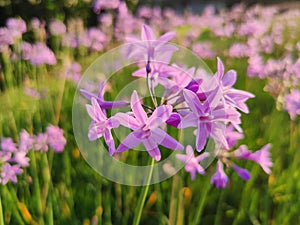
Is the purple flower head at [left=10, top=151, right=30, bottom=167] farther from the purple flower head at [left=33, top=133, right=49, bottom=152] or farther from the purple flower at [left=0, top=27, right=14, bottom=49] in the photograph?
the purple flower at [left=0, top=27, right=14, bottom=49]

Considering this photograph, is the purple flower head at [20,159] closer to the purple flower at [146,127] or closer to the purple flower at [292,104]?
the purple flower at [146,127]

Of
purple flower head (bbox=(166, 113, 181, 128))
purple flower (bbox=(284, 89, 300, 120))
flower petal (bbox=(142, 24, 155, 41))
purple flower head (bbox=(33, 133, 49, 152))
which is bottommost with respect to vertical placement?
purple flower head (bbox=(33, 133, 49, 152))

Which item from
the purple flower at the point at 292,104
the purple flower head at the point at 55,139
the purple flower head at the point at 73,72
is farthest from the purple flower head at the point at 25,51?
the purple flower at the point at 292,104

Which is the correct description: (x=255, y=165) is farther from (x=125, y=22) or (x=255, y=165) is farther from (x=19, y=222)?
(x=125, y=22)

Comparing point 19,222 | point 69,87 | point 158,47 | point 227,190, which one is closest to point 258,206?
point 227,190

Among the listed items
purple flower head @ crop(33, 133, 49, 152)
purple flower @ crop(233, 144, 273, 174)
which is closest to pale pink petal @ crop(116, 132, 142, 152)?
purple flower @ crop(233, 144, 273, 174)

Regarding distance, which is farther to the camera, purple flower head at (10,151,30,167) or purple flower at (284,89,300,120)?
purple flower at (284,89,300,120)

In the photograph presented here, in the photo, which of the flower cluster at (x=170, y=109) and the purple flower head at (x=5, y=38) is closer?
the flower cluster at (x=170, y=109)
